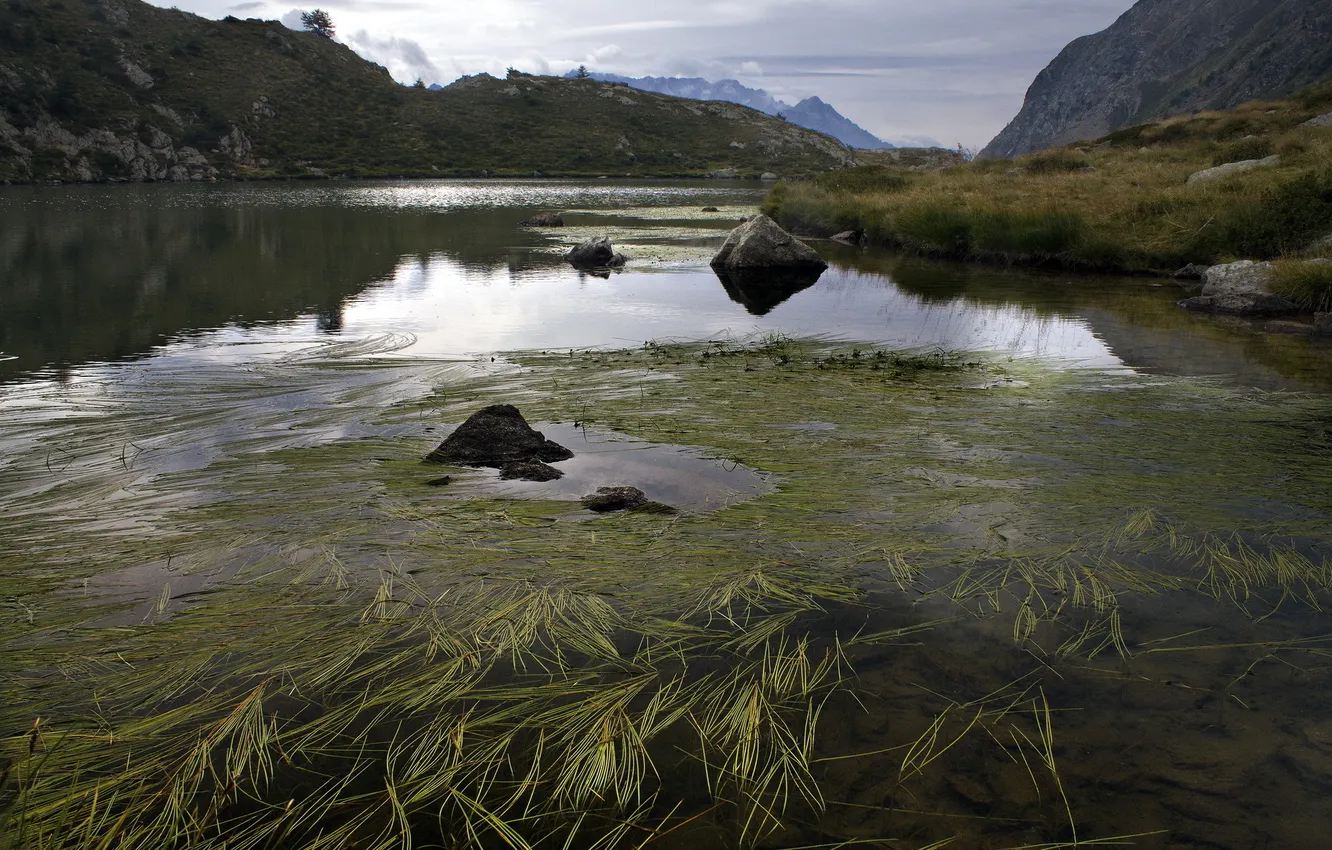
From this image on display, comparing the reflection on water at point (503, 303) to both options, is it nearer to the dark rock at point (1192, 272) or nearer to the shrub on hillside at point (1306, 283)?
the dark rock at point (1192, 272)

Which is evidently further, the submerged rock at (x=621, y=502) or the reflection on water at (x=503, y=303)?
the reflection on water at (x=503, y=303)

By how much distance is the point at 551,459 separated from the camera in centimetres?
584

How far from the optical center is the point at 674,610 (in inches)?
146

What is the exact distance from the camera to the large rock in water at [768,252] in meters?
18.7

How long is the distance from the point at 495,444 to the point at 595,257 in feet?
48.5

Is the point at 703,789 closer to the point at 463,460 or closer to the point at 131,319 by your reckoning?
the point at 463,460

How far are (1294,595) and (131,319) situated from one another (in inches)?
557

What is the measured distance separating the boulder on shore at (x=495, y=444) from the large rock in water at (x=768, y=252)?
13711 millimetres

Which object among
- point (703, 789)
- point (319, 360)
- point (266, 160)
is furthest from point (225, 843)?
point (266, 160)

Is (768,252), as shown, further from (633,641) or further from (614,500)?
(633,641)

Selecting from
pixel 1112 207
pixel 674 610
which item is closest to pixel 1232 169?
pixel 1112 207

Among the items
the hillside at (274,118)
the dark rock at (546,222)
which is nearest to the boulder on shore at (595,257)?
the dark rock at (546,222)

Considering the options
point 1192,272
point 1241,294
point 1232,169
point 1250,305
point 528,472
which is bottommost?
point 528,472

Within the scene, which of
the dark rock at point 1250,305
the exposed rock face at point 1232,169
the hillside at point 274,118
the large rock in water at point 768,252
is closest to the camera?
the dark rock at point 1250,305
